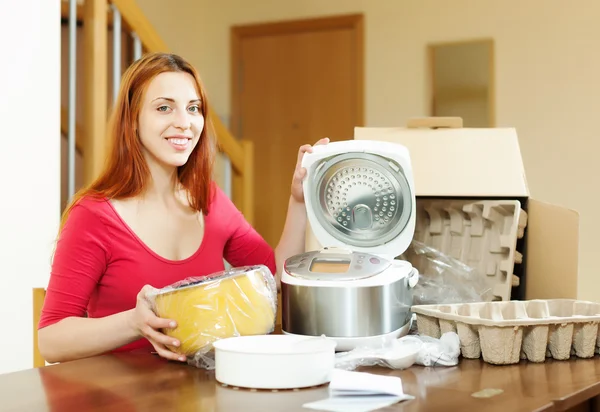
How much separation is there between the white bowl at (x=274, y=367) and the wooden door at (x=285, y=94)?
3.11 metres

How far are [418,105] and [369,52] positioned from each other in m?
0.39

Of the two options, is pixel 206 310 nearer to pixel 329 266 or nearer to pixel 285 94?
pixel 329 266

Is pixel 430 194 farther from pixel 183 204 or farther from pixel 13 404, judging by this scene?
pixel 13 404

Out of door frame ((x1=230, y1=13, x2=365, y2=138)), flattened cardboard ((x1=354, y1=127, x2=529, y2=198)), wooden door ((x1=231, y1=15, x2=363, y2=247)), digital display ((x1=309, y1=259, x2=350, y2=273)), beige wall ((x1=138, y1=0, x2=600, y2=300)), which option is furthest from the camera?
wooden door ((x1=231, y1=15, x2=363, y2=247))

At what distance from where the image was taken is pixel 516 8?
362 cm

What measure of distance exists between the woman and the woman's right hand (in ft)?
0.67

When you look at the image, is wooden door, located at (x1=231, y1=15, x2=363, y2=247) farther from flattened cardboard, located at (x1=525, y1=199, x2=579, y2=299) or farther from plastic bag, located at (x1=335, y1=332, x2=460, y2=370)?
plastic bag, located at (x1=335, y1=332, x2=460, y2=370)

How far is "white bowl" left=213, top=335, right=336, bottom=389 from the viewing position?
970 mm

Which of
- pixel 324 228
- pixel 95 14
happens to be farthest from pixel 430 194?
pixel 95 14

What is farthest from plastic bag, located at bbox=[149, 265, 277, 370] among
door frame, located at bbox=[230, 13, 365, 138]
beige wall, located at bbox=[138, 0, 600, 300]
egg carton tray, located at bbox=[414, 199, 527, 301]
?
door frame, located at bbox=[230, 13, 365, 138]

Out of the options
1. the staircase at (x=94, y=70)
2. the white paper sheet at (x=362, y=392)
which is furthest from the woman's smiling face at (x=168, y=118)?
the staircase at (x=94, y=70)

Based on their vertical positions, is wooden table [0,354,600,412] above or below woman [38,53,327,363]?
below

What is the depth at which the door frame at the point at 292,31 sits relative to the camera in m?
4.00

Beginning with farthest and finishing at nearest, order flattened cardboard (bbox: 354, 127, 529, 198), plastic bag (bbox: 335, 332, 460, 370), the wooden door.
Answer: the wooden door → flattened cardboard (bbox: 354, 127, 529, 198) → plastic bag (bbox: 335, 332, 460, 370)
